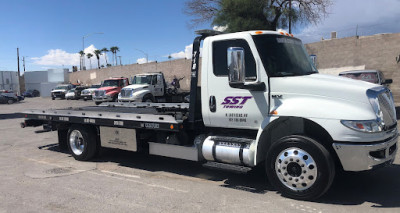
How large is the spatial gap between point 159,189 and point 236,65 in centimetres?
236

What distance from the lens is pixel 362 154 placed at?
13.4 feet

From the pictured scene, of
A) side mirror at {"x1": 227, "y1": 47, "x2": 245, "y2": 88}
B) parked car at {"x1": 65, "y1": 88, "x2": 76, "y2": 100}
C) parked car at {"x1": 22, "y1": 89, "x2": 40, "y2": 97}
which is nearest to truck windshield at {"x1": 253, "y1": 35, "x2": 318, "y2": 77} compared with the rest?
side mirror at {"x1": 227, "y1": 47, "x2": 245, "y2": 88}

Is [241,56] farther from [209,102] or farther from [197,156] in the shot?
[197,156]

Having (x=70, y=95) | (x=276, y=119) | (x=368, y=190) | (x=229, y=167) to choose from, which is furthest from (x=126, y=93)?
(x=70, y=95)

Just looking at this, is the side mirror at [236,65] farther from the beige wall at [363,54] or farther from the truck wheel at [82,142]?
the beige wall at [363,54]

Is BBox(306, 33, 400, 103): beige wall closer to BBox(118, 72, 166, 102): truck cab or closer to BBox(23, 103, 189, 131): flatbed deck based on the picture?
BBox(118, 72, 166, 102): truck cab

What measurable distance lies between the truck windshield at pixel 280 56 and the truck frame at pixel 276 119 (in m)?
0.02

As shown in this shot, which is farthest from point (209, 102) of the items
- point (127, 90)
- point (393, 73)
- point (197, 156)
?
point (393, 73)

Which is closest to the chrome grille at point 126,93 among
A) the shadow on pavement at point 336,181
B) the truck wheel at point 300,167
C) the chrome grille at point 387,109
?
the shadow on pavement at point 336,181

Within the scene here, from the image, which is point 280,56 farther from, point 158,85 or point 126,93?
point 158,85

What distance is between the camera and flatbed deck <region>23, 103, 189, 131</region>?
5.68 metres

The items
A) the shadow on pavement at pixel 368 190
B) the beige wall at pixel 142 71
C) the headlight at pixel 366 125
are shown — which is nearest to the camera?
the headlight at pixel 366 125

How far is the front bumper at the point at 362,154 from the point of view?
160 inches

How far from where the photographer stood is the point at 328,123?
4199 mm
